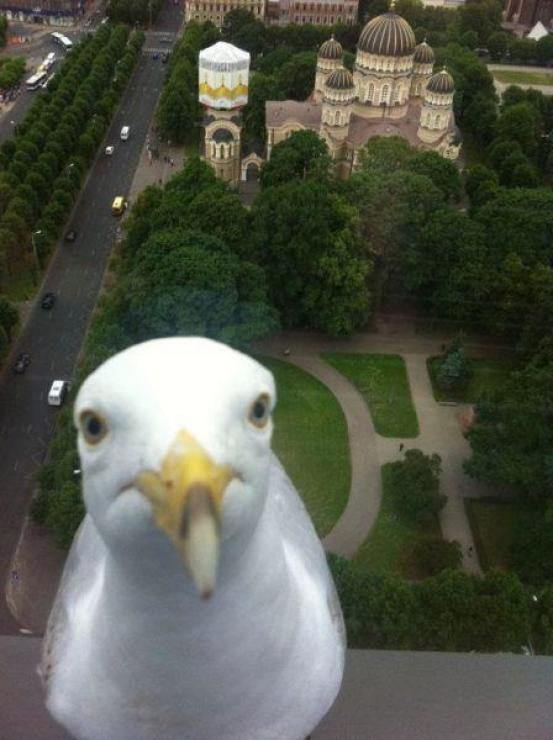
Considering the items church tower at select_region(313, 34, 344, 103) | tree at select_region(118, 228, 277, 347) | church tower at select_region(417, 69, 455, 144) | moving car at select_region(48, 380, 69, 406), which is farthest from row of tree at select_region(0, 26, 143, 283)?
church tower at select_region(417, 69, 455, 144)

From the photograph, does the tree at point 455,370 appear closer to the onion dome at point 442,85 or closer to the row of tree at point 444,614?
the row of tree at point 444,614

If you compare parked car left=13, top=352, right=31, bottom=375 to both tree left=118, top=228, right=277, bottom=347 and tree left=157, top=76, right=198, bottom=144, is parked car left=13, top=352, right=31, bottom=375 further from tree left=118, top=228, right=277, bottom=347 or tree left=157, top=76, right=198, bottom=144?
tree left=157, top=76, right=198, bottom=144

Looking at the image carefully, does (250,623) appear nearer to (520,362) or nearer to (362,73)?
(520,362)

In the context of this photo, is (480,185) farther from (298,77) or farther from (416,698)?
(416,698)

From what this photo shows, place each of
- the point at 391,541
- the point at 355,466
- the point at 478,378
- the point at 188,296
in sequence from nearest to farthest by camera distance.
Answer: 1. the point at 391,541
2. the point at 355,466
3. the point at 188,296
4. the point at 478,378

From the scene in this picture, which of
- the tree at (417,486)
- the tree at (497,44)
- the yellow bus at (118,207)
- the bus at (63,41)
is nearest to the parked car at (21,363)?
the yellow bus at (118,207)

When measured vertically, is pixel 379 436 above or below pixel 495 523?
above

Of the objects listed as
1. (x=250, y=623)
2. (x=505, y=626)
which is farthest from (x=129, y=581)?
→ (x=505, y=626)

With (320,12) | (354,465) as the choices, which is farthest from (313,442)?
(320,12)
